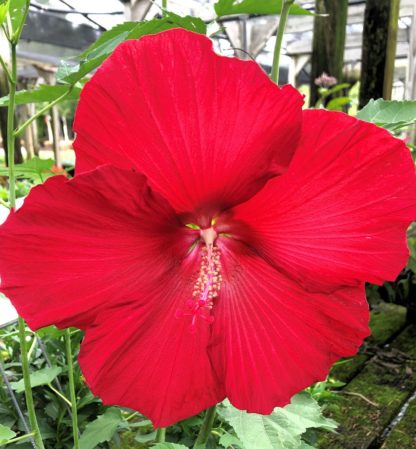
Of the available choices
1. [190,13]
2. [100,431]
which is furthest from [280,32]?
[190,13]

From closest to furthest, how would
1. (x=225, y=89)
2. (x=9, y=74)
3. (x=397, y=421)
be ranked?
(x=225, y=89), (x=9, y=74), (x=397, y=421)

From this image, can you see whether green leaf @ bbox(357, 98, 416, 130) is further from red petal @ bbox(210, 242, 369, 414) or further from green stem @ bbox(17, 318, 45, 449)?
green stem @ bbox(17, 318, 45, 449)

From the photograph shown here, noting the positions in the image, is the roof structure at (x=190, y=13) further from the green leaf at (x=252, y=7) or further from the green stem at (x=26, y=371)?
the green stem at (x=26, y=371)

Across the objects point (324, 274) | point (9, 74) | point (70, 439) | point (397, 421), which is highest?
point (9, 74)

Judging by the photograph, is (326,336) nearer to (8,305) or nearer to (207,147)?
(207,147)

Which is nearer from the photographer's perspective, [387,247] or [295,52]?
[387,247]

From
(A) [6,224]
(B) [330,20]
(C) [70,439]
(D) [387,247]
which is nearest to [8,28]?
(A) [6,224]

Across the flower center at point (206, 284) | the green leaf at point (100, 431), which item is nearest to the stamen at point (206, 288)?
the flower center at point (206, 284)
